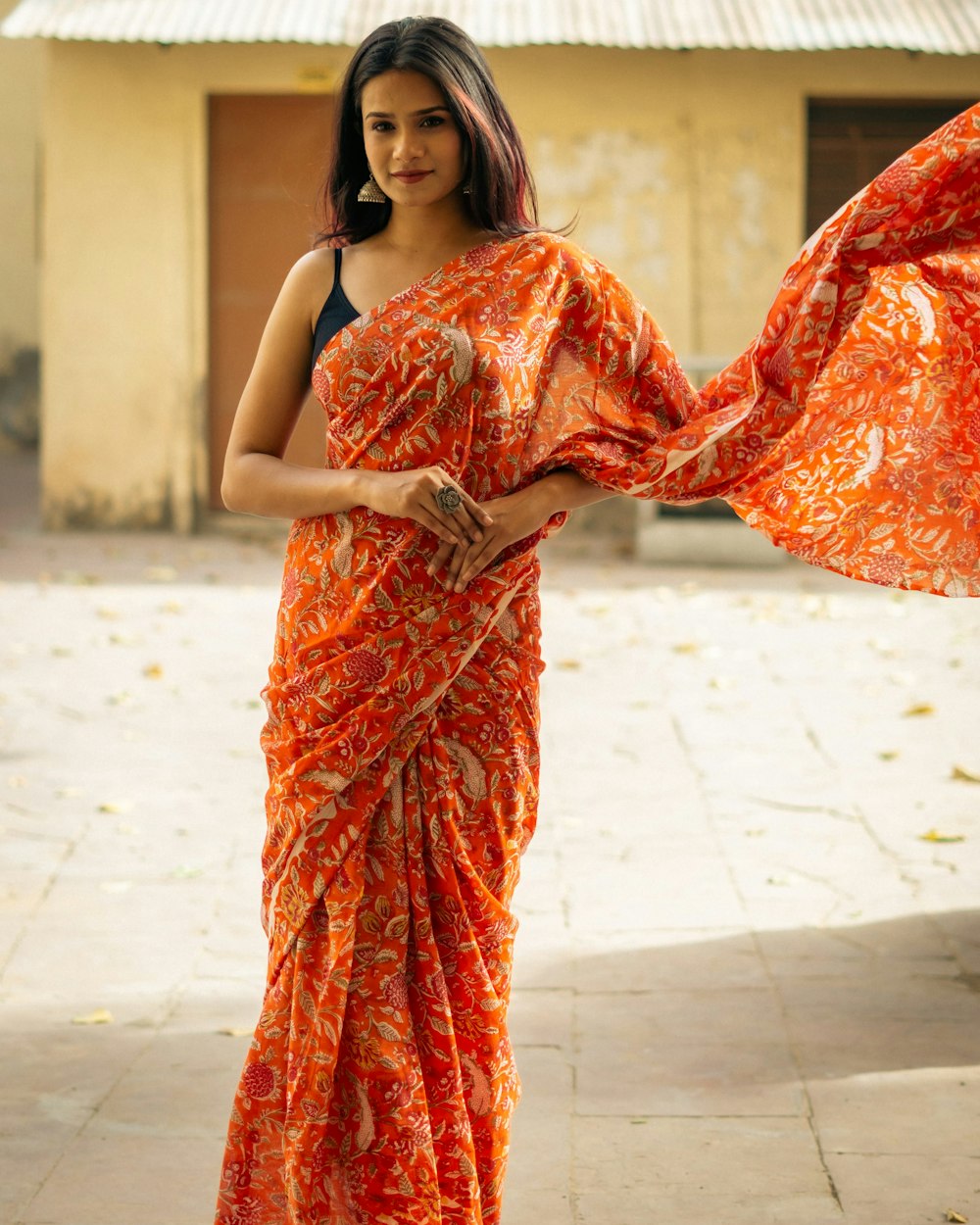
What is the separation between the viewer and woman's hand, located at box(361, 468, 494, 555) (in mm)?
2648

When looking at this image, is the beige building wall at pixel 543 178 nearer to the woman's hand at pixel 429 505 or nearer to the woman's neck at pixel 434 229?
the woman's neck at pixel 434 229

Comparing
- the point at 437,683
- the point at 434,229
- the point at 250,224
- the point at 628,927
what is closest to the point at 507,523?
the point at 437,683

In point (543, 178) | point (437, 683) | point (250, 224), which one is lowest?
point (437, 683)

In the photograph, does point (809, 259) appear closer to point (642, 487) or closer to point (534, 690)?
point (642, 487)

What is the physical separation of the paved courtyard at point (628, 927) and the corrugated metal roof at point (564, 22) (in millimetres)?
4489

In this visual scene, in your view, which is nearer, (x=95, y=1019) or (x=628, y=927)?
(x=95, y=1019)

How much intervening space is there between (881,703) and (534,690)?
4.78 meters

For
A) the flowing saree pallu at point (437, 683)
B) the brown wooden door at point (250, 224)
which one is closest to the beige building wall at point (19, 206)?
the brown wooden door at point (250, 224)

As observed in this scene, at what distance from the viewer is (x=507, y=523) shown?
274 cm

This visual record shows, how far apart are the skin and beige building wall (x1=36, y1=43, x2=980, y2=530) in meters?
9.38

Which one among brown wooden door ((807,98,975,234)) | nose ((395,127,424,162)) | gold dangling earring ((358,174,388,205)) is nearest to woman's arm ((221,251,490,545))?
gold dangling earring ((358,174,388,205))

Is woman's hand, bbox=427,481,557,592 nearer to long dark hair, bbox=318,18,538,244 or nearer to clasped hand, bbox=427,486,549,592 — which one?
clasped hand, bbox=427,486,549,592

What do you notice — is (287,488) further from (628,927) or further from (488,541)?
(628,927)

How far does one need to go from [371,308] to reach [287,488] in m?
0.33
